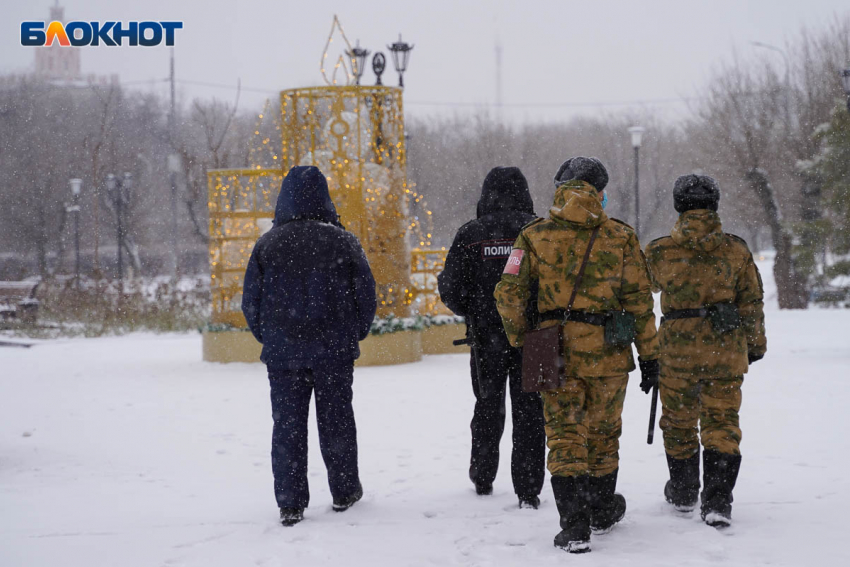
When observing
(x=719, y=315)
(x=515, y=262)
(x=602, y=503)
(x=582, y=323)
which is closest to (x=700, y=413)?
(x=719, y=315)

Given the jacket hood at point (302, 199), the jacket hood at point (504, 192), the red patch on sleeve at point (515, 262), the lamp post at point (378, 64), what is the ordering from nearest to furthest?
the red patch on sleeve at point (515, 262) → the jacket hood at point (302, 199) → the jacket hood at point (504, 192) → the lamp post at point (378, 64)

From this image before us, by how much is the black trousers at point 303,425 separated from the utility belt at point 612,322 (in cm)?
123

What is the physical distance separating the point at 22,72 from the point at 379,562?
50.9m

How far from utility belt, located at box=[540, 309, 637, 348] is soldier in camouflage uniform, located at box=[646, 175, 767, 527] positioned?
24.7 inches

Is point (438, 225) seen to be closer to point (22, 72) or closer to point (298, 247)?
point (22, 72)

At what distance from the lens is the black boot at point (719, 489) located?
4.79 meters

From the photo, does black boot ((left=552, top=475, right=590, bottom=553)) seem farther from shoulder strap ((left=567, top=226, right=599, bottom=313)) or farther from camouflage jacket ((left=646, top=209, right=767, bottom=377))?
camouflage jacket ((left=646, top=209, right=767, bottom=377))

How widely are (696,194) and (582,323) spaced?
3.50 ft

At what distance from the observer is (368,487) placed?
609 centimetres

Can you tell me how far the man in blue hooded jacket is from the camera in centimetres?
513

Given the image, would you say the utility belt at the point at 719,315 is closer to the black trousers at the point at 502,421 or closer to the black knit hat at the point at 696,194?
the black knit hat at the point at 696,194

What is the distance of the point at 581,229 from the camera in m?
4.56

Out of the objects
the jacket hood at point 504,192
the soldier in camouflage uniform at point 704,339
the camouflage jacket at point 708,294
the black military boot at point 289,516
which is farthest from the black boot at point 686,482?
the black military boot at point 289,516

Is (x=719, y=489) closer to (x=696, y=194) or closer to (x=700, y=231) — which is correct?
(x=700, y=231)
